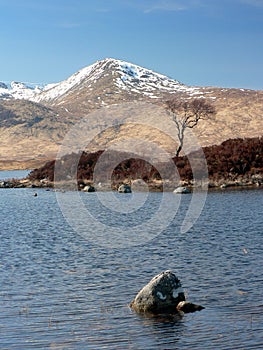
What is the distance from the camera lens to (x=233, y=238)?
29.6 m

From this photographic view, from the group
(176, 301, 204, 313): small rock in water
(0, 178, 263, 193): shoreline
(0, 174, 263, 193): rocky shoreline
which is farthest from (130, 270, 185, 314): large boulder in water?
(0, 178, 263, 193): shoreline

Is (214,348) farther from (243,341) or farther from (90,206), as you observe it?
(90,206)

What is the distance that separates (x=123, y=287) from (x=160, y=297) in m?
2.93

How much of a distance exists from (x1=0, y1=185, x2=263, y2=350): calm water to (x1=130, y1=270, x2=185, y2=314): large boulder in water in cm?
48

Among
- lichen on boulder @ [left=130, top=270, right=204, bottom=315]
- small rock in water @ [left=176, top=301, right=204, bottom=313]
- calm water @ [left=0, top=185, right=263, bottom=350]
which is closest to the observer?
calm water @ [left=0, top=185, right=263, bottom=350]

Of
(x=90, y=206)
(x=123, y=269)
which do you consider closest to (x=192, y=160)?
(x=90, y=206)

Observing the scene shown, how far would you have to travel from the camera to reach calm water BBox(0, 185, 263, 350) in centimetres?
1494

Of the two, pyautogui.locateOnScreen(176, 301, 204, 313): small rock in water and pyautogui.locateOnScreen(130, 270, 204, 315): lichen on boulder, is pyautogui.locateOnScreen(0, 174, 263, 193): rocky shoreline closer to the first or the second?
pyautogui.locateOnScreen(130, 270, 204, 315): lichen on boulder

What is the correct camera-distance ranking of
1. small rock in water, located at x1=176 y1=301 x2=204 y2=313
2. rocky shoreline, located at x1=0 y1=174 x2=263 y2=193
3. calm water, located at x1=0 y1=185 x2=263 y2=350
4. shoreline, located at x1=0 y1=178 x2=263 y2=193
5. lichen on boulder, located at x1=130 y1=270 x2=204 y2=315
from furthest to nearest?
1. rocky shoreline, located at x1=0 y1=174 x2=263 y2=193
2. shoreline, located at x1=0 y1=178 x2=263 y2=193
3. lichen on boulder, located at x1=130 y1=270 x2=204 y2=315
4. small rock in water, located at x1=176 y1=301 x2=204 y2=313
5. calm water, located at x1=0 y1=185 x2=263 y2=350

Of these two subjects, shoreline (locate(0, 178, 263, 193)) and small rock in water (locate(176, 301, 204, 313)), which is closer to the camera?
small rock in water (locate(176, 301, 204, 313))

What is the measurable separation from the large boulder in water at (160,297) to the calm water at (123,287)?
48cm

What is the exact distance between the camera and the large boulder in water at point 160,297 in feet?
56.8

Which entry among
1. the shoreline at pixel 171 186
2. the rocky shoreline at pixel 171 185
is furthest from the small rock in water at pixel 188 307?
the shoreline at pixel 171 186

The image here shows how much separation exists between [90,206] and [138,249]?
25.0m
